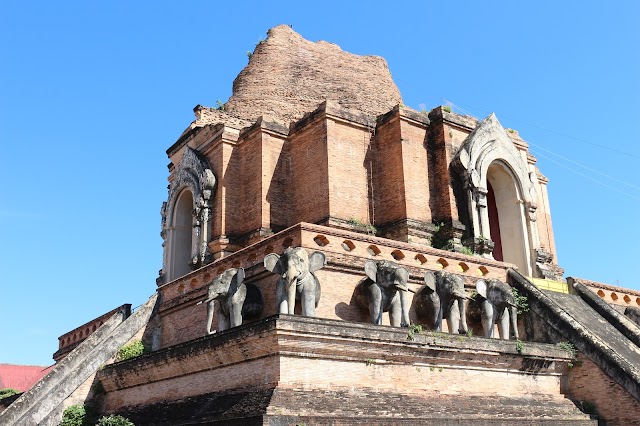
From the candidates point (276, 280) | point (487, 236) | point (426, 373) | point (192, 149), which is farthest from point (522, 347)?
point (192, 149)

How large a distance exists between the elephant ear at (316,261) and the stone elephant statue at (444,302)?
6.26ft

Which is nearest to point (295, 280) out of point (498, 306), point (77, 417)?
point (498, 306)

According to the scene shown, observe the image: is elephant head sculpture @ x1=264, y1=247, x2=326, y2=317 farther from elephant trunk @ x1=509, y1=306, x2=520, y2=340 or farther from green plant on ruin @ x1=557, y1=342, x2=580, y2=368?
green plant on ruin @ x1=557, y1=342, x2=580, y2=368

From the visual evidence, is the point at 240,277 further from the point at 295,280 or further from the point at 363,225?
the point at 363,225

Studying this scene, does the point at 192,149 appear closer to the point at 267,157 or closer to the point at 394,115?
the point at 267,157

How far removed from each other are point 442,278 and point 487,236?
4.18 metres

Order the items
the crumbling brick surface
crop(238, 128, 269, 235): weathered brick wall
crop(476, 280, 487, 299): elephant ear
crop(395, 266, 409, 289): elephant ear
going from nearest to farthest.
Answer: crop(395, 266, 409, 289): elephant ear → crop(476, 280, 487, 299): elephant ear → crop(238, 128, 269, 235): weathered brick wall → the crumbling brick surface

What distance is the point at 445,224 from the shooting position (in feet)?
50.5

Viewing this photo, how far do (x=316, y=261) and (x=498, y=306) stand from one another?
352cm

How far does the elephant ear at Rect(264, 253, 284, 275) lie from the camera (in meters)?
10.4

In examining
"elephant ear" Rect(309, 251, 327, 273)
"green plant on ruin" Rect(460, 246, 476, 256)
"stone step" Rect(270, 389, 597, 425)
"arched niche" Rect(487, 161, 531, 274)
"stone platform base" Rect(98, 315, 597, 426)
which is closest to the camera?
"stone step" Rect(270, 389, 597, 425)

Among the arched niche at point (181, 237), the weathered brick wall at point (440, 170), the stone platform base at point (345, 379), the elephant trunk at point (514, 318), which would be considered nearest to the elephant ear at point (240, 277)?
the stone platform base at point (345, 379)

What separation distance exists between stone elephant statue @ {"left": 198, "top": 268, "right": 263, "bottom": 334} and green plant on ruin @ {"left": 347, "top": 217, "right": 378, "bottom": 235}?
13.6 ft

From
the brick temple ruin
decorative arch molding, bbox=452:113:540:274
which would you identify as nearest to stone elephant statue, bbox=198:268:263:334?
the brick temple ruin
